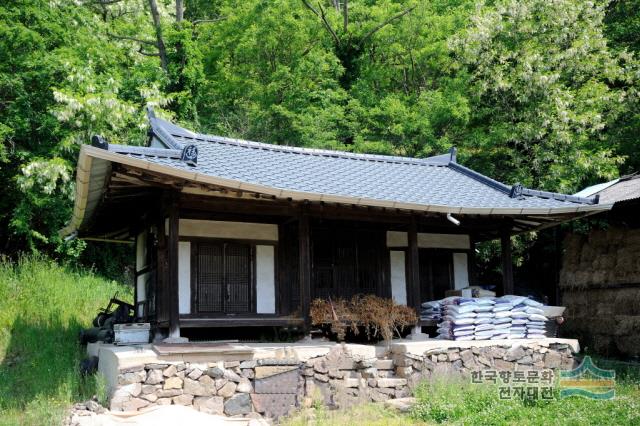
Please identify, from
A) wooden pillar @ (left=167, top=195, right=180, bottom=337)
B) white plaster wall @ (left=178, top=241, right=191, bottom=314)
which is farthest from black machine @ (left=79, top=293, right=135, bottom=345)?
wooden pillar @ (left=167, top=195, right=180, bottom=337)

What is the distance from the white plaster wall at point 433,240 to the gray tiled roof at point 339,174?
106cm

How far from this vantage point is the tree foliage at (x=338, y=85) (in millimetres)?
18484

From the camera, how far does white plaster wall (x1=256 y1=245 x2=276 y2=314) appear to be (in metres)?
12.3

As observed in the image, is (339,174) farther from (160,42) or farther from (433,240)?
(160,42)

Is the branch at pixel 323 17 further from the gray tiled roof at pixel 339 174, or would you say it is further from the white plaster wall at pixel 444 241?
the white plaster wall at pixel 444 241

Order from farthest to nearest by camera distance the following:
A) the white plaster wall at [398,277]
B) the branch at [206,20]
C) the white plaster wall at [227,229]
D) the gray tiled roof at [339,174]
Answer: the branch at [206,20], the white plaster wall at [398,277], the white plaster wall at [227,229], the gray tiled roof at [339,174]


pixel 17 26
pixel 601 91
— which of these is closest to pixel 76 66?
pixel 17 26

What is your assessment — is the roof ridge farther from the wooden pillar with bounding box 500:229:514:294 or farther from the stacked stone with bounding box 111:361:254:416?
the stacked stone with bounding box 111:361:254:416

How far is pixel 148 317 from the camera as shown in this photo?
12695 mm

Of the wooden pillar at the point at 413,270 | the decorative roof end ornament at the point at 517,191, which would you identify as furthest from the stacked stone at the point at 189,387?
the decorative roof end ornament at the point at 517,191

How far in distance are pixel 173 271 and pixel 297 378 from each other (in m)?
2.61

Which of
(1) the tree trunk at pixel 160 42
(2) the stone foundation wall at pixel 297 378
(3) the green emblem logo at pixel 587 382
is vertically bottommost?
(3) the green emblem logo at pixel 587 382

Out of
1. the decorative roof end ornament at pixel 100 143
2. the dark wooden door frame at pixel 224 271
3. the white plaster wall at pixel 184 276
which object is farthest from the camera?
the dark wooden door frame at pixel 224 271

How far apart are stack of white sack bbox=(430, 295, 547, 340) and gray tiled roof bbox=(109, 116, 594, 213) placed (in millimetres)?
1838
